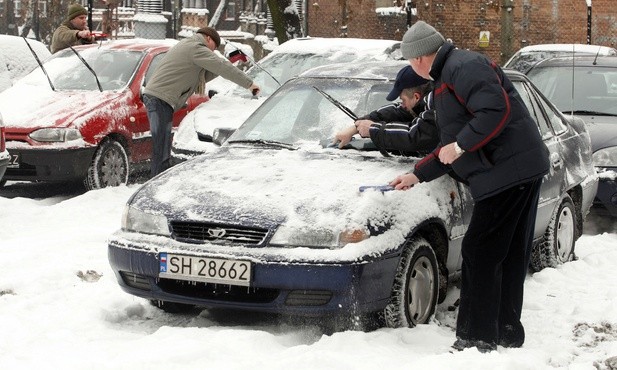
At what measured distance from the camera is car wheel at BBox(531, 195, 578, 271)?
27.1ft

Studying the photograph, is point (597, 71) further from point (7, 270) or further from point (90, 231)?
point (7, 270)

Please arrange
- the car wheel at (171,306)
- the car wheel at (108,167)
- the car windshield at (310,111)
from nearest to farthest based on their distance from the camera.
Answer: the car wheel at (171,306), the car windshield at (310,111), the car wheel at (108,167)

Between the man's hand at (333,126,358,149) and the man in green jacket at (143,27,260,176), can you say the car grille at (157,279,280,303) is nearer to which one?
the man's hand at (333,126,358,149)

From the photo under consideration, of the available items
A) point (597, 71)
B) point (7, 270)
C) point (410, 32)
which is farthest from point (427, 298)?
point (597, 71)

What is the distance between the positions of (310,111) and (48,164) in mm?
4671

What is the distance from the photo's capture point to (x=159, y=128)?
1109 cm

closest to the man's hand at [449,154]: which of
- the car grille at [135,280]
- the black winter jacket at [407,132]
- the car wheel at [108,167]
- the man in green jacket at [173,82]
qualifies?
the black winter jacket at [407,132]

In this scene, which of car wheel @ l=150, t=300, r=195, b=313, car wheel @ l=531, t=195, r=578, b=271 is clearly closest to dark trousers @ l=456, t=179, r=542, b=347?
car wheel @ l=150, t=300, r=195, b=313

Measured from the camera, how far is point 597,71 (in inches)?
488

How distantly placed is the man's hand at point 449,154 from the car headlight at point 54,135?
6498 millimetres

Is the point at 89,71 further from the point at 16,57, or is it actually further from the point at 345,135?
the point at 345,135

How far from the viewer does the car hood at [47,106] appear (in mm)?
11703

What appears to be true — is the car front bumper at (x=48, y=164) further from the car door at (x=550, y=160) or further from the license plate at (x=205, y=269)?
the license plate at (x=205, y=269)

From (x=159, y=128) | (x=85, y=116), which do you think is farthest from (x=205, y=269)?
(x=85, y=116)
